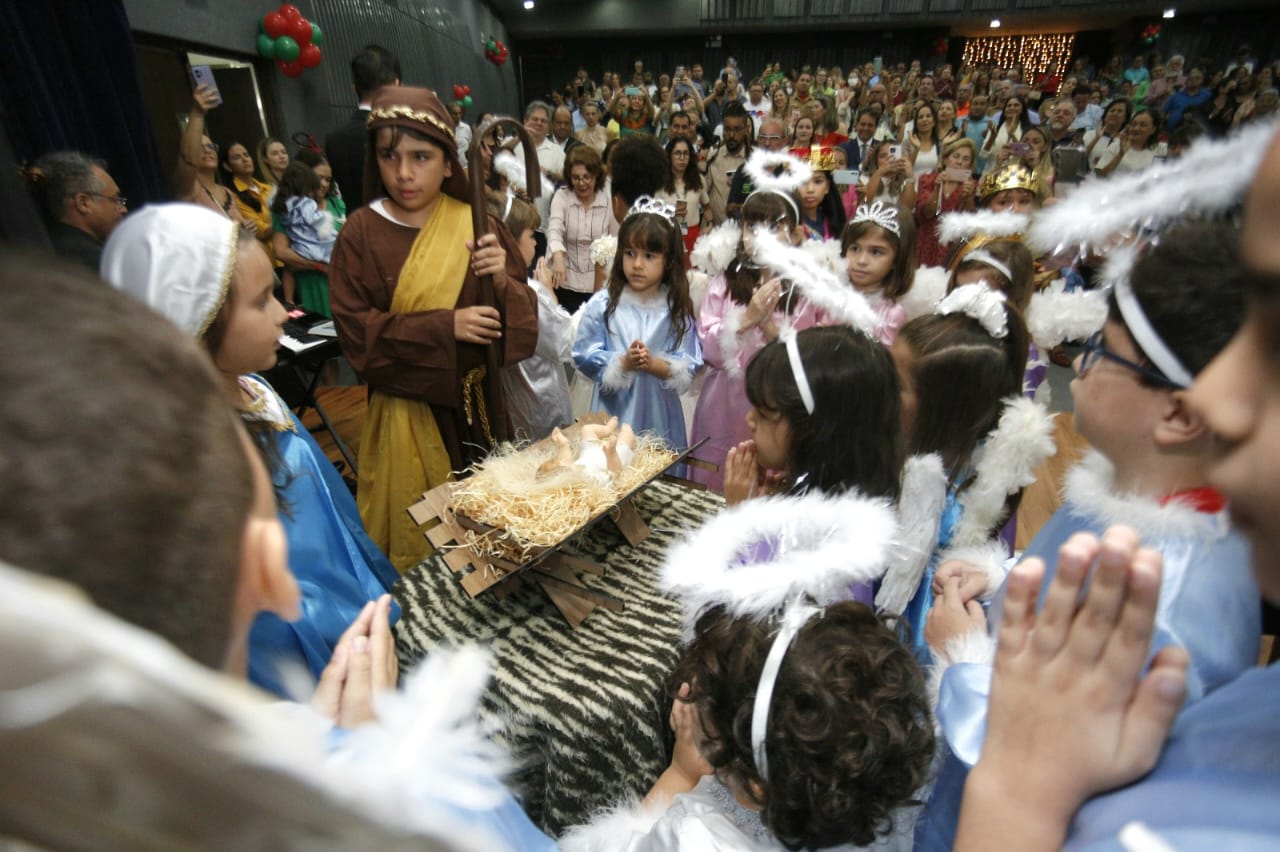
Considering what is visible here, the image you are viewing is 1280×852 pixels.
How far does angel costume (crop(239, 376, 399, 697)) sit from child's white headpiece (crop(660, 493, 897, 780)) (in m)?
0.79

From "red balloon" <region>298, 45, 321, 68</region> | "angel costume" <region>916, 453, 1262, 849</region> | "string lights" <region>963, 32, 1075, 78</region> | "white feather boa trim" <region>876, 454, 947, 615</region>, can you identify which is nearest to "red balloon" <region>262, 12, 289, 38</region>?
"red balloon" <region>298, 45, 321, 68</region>

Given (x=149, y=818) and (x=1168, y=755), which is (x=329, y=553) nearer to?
(x=149, y=818)

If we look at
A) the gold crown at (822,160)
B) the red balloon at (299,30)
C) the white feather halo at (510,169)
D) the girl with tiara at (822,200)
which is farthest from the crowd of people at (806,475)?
the red balloon at (299,30)

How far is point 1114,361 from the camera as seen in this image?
979 millimetres

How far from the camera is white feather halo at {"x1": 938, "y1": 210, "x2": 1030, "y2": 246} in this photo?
118 inches

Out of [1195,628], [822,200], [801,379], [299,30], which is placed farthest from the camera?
[299,30]

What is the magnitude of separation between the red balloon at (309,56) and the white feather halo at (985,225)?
7.15m

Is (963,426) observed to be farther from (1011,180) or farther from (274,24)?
(274,24)

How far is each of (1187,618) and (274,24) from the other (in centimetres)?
846

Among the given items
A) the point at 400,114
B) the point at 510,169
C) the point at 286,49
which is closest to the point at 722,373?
the point at 400,114

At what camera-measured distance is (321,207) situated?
485cm

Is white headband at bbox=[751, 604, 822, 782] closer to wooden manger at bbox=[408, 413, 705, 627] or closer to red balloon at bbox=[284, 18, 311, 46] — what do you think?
wooden manger at bbox=[408, 413, 705, 627]

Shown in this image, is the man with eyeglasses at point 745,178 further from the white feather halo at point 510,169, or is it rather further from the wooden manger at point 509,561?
the wooden manger at point 509,561

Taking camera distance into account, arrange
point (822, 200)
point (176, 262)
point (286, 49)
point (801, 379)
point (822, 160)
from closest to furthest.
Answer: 1. point (176, 262)
2. point (801, 379)
3. point (822, 200)
4. point (822, 160)
5. point (286, 49)
